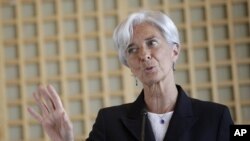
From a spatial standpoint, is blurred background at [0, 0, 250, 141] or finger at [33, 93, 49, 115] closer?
finger at [33, 93, 49, 115]

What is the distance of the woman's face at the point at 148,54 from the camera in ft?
4.02

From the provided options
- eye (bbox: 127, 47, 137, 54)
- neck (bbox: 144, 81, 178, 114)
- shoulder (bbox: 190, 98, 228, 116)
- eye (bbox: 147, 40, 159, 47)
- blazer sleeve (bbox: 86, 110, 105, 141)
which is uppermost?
eye (bbox: 147, 40, 159, 47)

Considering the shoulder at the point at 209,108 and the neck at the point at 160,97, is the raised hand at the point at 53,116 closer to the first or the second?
the neck at the point at 160,97

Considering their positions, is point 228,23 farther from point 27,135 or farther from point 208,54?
point 27,135

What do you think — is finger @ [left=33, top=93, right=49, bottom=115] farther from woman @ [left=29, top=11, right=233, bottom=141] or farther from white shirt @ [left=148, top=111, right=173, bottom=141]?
white shirt @ [left=148, top=111, right=173, bottom=141]

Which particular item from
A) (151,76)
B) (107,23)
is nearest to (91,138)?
(151,76)

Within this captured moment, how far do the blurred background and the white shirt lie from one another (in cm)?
152

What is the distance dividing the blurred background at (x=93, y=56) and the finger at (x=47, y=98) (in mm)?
1604

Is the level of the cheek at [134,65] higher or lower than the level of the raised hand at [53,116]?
higher

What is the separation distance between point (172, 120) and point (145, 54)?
205 mm

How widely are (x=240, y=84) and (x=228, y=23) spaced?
15.9 inches

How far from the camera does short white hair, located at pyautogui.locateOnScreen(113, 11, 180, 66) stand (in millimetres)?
1233

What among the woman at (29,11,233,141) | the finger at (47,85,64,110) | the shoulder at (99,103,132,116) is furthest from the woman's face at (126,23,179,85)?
the finger at (47,85,64,110)

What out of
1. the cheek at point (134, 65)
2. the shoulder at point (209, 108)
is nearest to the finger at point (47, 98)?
the cheek at point (134, 65)
